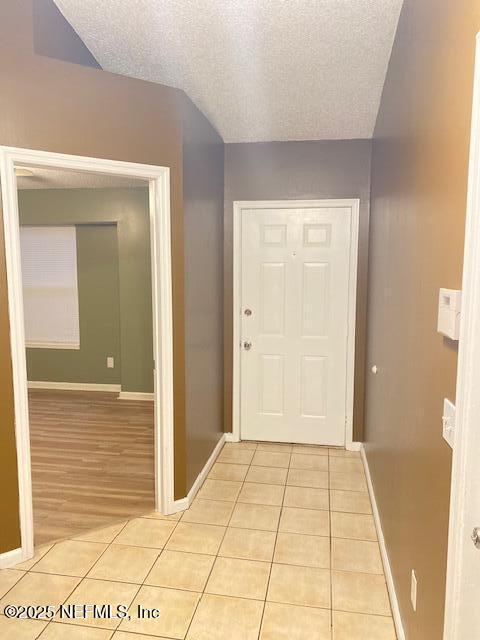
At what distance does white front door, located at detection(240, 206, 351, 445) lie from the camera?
12.5 ft

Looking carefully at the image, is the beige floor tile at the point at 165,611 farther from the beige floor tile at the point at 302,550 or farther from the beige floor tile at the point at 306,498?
the beige floor tile at the point at 306,498

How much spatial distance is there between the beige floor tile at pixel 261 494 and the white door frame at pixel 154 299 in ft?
1.74

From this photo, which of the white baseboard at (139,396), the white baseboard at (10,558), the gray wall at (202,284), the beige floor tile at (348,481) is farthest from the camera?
the white baseboard at (139,396)

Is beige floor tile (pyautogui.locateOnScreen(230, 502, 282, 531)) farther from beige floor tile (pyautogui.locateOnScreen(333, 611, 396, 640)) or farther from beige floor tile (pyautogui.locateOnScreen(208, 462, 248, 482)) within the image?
beige floor tile (pyautogui.locateOnScreen(333, 611, 396, 640))

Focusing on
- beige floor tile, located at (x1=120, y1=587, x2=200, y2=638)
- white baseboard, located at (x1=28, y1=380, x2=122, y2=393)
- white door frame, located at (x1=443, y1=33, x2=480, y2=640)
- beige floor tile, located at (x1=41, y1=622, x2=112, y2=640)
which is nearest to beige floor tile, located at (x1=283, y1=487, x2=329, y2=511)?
beige floor tile, located at (x1=120, y1=587, x2=200, y2=638)

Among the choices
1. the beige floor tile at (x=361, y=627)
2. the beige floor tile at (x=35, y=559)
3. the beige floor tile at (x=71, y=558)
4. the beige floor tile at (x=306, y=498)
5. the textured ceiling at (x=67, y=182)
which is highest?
the textured ceiling at (x=67, y=182)

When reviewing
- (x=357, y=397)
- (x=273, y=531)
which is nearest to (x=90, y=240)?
(x=357, y=397)

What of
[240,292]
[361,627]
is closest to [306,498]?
[361,627]

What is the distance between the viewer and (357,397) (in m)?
3.88

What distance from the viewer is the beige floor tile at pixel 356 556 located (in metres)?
2.33

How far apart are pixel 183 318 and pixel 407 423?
4.79 ft

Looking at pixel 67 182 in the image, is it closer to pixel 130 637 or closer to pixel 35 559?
pixel 35 559

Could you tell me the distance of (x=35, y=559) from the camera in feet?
7.78

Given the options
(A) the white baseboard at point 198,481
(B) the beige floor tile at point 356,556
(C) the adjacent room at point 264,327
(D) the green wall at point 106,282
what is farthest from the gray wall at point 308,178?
(D) the green wall at point 106,282
